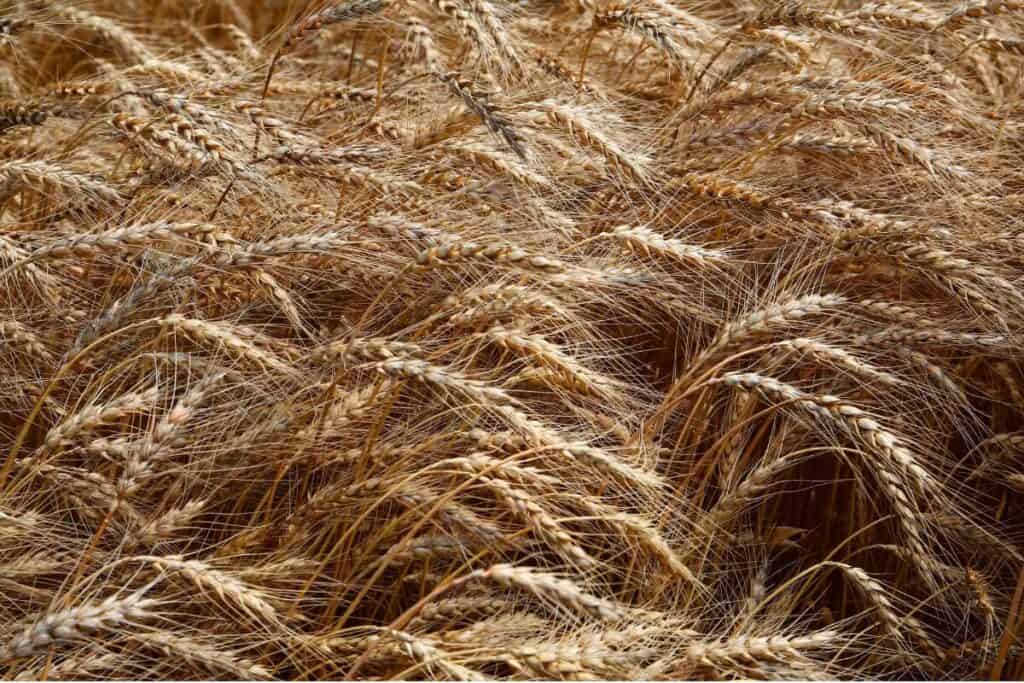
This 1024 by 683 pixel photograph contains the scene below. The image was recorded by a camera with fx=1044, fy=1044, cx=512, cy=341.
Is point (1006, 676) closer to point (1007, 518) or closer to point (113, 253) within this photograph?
point (1007, 518)

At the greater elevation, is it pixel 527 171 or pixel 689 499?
pixel 527 171

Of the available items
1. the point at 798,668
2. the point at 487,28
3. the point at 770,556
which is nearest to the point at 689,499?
the point at 770,556

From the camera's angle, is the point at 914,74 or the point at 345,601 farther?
the point at 914,74

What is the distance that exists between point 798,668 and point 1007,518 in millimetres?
741

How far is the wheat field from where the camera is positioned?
167 centimetres

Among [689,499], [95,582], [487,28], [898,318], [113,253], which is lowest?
[95,582]

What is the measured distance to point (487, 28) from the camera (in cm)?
214

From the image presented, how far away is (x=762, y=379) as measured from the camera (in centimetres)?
180

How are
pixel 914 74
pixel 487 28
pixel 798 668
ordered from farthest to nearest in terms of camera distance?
1. pixel 914 74
2. pixel 487 28
3. pixel 798 668

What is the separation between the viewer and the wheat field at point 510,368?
5.46ft

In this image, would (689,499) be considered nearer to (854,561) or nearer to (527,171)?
(854,561)

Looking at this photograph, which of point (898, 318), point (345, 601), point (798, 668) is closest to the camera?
point (798, 668)

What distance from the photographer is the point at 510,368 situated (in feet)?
7.21

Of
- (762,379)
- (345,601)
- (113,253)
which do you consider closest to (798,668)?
(762,379)
